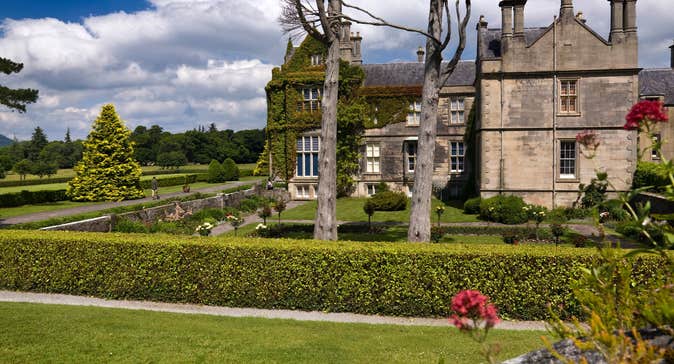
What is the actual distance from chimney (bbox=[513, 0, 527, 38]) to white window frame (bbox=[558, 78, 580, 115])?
10.8 feet

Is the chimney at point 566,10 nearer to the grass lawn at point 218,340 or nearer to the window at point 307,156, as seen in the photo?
the window at point 307,156

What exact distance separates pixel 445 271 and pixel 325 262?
2.59 meters

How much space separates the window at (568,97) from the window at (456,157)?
26.9 ft

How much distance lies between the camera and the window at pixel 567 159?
24.9 meters

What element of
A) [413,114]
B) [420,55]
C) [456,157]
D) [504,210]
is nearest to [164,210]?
[504,210]

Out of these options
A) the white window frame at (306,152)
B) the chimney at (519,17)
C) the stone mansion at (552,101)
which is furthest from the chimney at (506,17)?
the white window frame at (306,152)

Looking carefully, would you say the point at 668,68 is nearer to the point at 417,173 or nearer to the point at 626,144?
the point at 626,144

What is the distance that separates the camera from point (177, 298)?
11.2 m

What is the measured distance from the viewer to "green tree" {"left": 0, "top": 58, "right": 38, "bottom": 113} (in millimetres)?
20333

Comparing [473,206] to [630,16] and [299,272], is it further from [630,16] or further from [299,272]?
[299,272]

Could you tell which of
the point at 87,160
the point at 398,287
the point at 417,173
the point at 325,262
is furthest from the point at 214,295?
the point at 87,160

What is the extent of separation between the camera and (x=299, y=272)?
34.8 ft

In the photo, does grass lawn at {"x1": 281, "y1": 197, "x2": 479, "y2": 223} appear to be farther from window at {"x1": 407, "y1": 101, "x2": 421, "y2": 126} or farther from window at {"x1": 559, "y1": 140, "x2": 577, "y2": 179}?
window at {"x1": 407, "y1": 101, "x2": 421, "y2": 126}

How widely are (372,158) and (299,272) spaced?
925 inches
